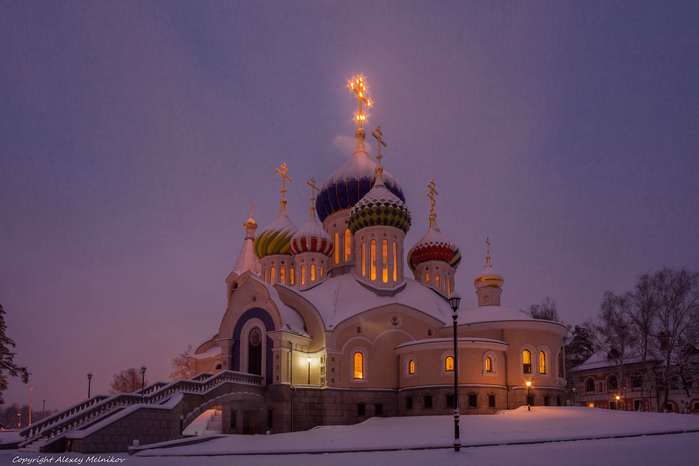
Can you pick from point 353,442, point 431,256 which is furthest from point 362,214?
point 353,442

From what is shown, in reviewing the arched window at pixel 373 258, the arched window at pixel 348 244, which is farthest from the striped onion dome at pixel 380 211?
the arched window at pixel 348 244

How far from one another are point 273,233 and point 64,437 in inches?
1050

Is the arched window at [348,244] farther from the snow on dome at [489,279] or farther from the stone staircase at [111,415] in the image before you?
the stone staircase at [111,415]

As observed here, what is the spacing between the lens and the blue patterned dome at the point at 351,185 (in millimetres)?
42219

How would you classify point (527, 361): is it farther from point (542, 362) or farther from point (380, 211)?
point (380, 211)

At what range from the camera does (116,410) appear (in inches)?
876

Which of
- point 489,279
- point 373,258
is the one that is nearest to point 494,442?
point 373,258

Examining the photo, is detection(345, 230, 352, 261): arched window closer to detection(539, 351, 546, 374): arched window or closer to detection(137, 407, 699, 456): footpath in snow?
detection(137, 407, 699, 456): footpath in snow

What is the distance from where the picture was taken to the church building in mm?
31859

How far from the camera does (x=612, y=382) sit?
4753 cm

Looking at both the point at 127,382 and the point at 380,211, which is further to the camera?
the point at 127,382

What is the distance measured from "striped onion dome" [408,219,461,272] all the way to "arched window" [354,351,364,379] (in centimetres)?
1197

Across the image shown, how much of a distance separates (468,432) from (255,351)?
15.1 metres

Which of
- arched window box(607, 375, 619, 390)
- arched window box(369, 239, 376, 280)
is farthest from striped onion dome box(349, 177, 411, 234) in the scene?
arched window box(607, 375, 619, 390)
